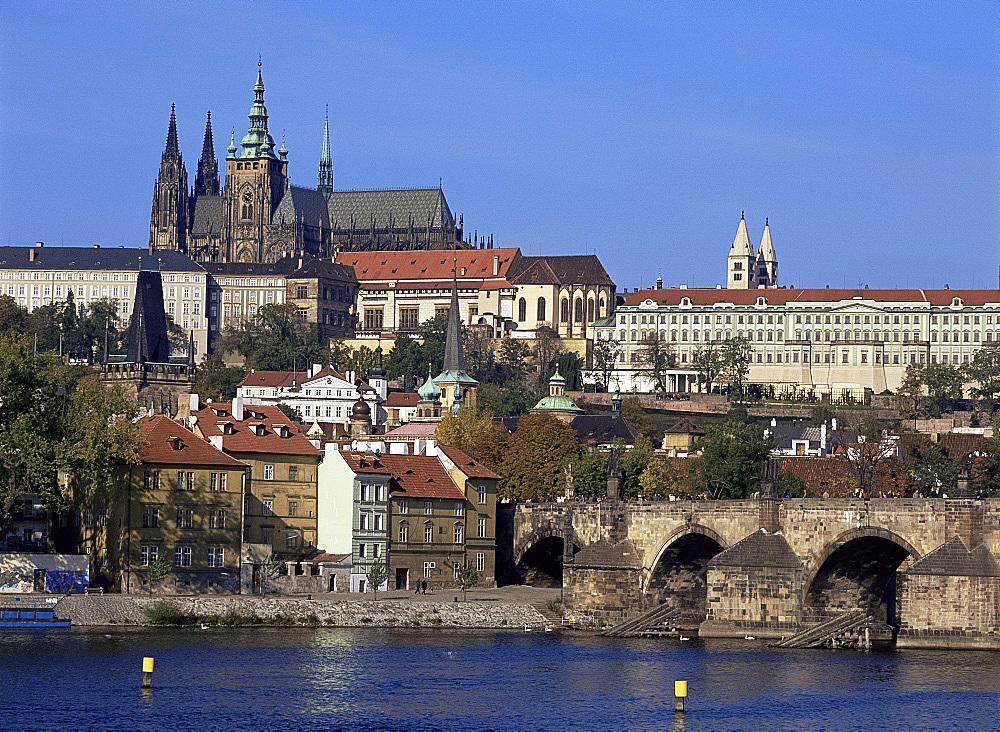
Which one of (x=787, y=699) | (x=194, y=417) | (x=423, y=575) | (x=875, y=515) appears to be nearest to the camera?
(x=787, y=699)

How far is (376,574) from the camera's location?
91.9 meters

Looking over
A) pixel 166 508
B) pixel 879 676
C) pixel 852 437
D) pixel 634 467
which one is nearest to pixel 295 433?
pixel 166 508

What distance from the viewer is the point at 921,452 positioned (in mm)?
116500

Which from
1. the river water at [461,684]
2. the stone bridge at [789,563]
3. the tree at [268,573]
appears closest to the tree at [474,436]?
the stone bridge at [789,563]

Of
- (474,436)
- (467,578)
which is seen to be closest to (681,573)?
(467,578)

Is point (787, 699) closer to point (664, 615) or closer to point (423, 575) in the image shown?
point (664, 615)

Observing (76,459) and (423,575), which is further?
(423,575)

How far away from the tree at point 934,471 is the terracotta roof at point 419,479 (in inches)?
821

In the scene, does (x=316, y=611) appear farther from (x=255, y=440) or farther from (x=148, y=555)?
(x=255, y=440)

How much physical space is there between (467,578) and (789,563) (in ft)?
64.3

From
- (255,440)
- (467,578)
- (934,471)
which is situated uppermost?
(255,440)

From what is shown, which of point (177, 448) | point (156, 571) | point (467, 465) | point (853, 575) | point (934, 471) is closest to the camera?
point (853, 575)

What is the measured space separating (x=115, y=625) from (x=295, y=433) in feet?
71.5

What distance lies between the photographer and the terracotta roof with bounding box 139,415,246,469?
8894 centimetres
